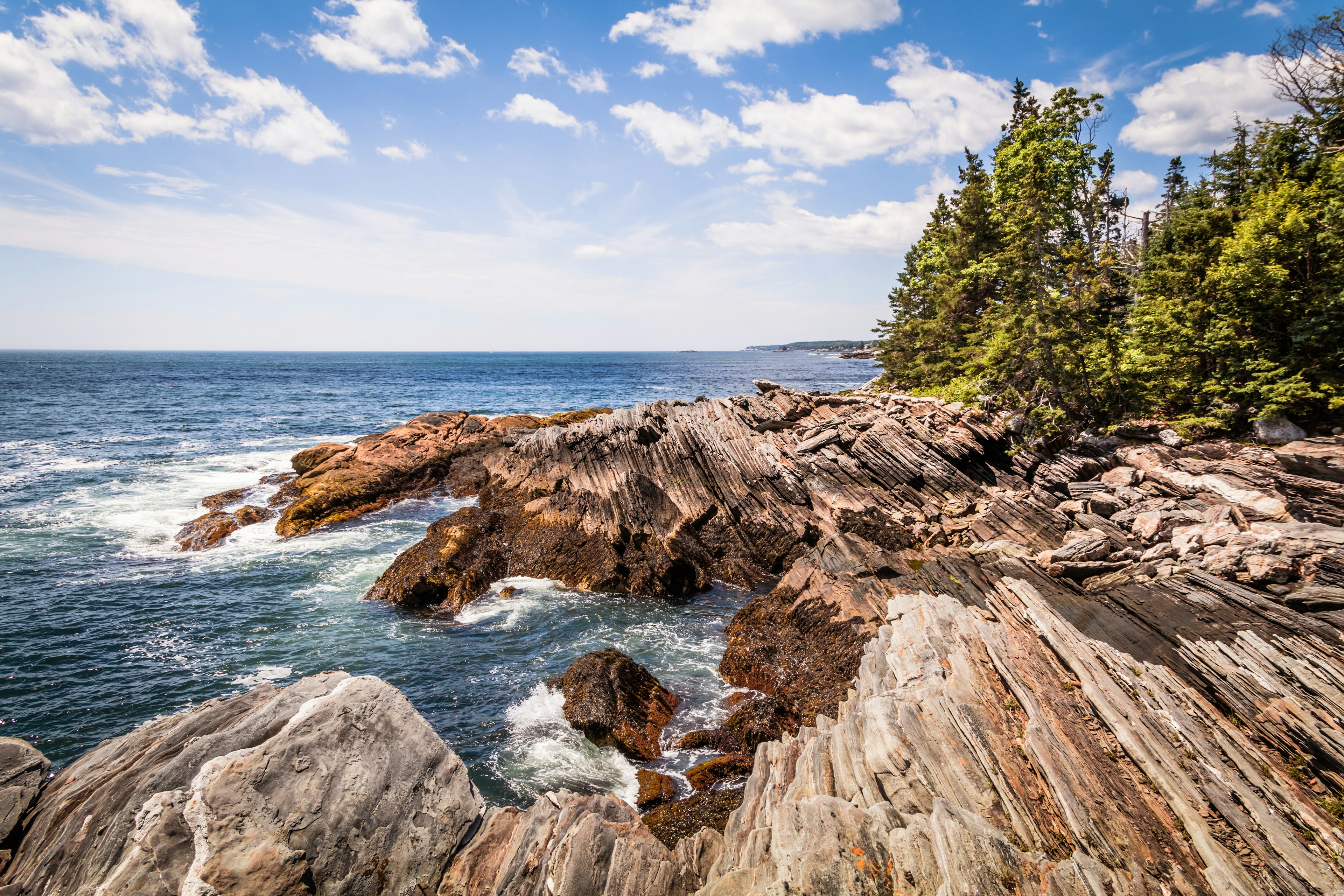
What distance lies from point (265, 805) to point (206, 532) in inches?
953

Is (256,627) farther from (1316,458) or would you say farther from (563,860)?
(1316,458)

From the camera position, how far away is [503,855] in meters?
7.31

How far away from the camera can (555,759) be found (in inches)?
500

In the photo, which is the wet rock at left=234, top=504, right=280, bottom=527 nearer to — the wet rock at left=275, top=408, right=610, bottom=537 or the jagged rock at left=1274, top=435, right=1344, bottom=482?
the wet rock at left=275, top=408, right=610, bottom=537

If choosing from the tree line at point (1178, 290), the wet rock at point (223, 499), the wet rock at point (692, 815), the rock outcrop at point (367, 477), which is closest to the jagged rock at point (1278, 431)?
the tree line at point (1178, 290)

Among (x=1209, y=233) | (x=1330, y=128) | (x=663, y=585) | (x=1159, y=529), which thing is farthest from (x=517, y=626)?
(x=1330, y=128)

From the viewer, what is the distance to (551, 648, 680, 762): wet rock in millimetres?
13102

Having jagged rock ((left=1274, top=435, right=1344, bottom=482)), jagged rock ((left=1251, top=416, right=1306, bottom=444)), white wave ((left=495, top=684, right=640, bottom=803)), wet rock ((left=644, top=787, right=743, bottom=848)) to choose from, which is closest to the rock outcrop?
white wave ((left=495, top=684, right=640, bottom=803))

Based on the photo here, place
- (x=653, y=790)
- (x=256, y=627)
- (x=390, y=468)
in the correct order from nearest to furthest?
(x=653, y=790)
(x=256, y=627)
(x=390, y=468)

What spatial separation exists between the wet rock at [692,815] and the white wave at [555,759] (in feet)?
2.85

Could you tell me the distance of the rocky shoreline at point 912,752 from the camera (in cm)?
626

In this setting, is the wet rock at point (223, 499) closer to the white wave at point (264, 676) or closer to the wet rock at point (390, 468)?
the wet rock at point (390, 468)

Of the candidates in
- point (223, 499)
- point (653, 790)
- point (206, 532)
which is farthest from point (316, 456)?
point (653, 790)

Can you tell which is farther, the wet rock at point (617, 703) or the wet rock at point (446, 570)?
the wet rock at point (446, 570)
